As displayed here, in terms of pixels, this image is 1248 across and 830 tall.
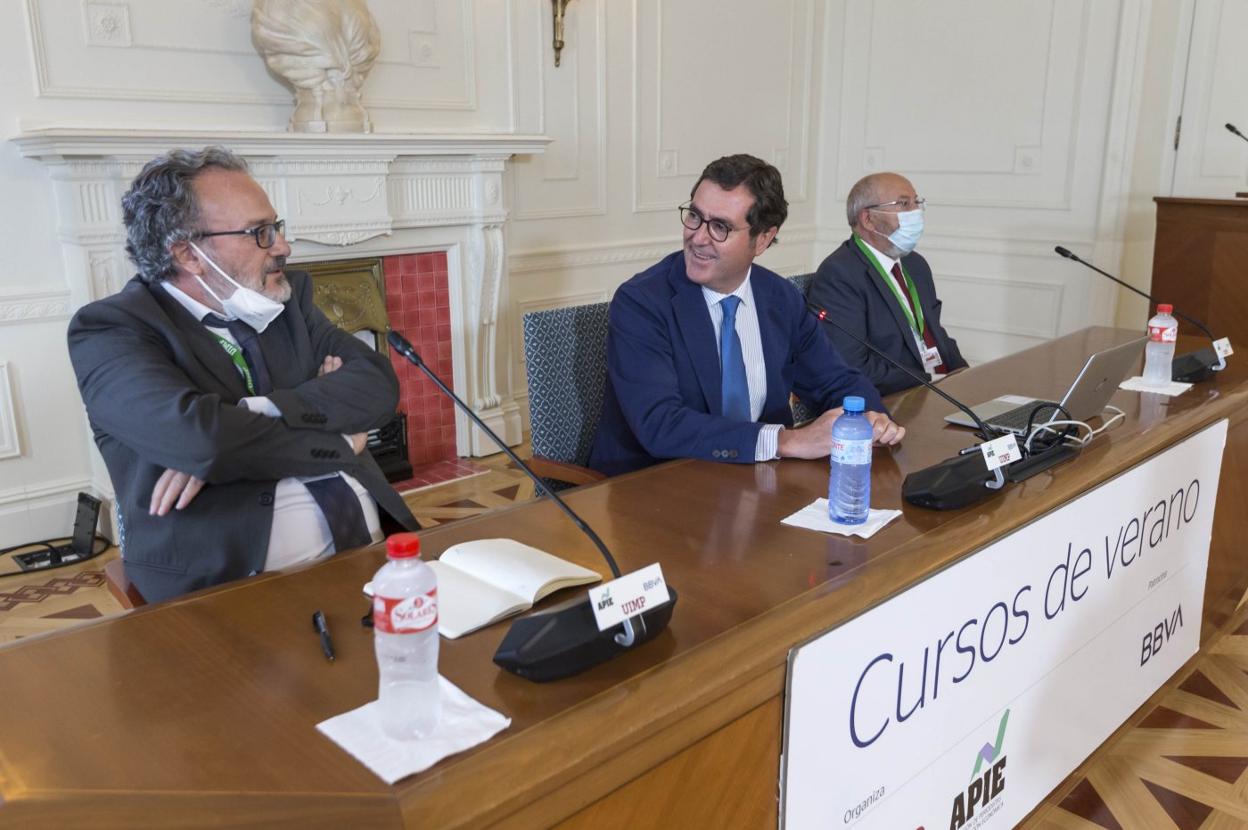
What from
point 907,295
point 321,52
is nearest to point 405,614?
point 907,295

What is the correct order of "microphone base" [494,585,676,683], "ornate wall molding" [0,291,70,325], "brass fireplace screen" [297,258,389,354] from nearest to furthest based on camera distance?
"microphone base" [494,585,676,683]
"ornate wall molding" [0,291,70,325]
"brass fireplace screen" [297,258,389,354]

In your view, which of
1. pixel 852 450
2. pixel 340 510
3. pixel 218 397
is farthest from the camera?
pixel 340 510

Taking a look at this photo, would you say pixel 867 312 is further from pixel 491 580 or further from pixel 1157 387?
pixel 491 580

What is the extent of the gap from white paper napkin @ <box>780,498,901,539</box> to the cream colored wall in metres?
2.51

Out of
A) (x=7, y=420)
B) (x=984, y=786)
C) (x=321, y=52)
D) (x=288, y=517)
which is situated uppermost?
(x=321, y=52)

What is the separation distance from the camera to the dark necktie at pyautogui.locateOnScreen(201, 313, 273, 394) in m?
1.79

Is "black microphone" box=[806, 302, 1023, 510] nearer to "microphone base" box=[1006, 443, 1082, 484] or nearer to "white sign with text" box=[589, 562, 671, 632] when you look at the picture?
"microphone base" box=[1006, 443, 1082, 484]

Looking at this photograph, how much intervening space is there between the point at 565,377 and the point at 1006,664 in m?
1.10

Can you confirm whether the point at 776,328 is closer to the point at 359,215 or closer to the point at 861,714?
the point at 861,714

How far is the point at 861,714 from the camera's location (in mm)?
1219

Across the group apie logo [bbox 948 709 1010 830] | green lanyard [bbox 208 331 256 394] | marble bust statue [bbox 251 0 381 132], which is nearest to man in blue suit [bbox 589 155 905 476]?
apie logo [bbox 948 709 1010 830]

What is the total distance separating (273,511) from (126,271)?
72.8 inches

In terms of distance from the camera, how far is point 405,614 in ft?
2.83

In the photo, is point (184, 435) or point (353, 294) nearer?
point (184, 435)
